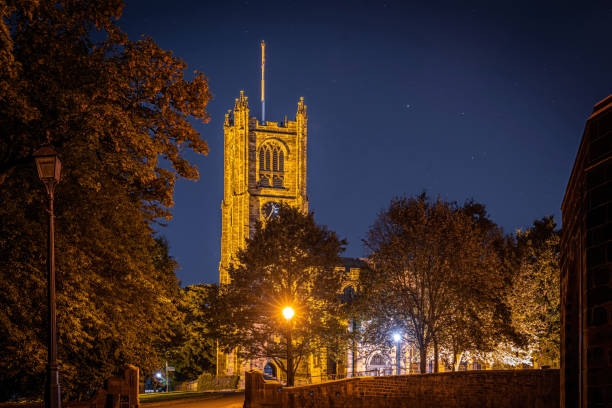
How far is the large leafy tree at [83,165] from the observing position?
13391 millimetres

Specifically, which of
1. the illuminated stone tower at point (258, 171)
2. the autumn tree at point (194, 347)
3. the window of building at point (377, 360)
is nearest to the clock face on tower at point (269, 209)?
the illuminated stone tower at point (258, 171)

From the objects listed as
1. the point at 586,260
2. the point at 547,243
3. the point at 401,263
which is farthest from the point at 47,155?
the point at 547,243

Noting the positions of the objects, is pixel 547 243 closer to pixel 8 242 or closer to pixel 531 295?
pixel 531 295

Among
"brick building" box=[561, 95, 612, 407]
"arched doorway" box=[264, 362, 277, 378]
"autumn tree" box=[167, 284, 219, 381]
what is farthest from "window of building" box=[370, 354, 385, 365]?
"brick building" box=[561, 95, 612, 407]

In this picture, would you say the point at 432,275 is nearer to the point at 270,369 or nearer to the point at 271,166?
the point at 270,369

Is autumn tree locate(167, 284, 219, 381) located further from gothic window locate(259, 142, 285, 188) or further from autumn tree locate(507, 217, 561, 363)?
gothic window locate(259, 142, 285, 188)

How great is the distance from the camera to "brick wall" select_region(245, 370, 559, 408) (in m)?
18.7

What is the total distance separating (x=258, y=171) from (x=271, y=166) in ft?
6.58

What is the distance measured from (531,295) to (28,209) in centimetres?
3024

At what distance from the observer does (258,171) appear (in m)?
83.6

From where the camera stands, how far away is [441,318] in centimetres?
3297

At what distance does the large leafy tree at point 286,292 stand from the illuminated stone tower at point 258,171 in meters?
43.7

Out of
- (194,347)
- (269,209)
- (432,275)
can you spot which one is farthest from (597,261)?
(269,209)

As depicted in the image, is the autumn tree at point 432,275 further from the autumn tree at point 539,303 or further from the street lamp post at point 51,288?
the street lamp post at point 51,288
